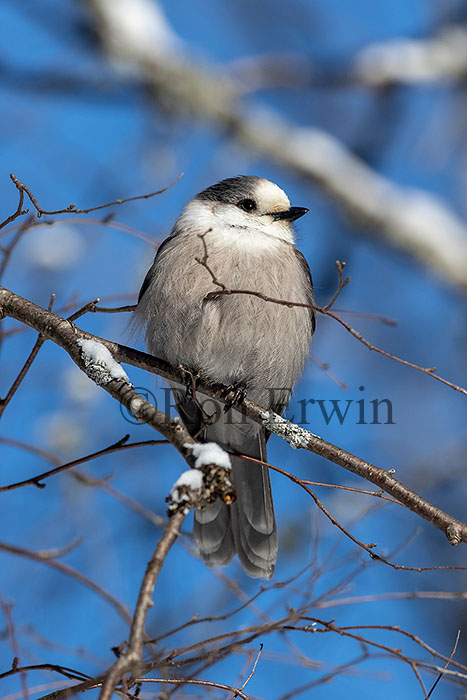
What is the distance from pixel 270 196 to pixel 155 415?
1.99 meters

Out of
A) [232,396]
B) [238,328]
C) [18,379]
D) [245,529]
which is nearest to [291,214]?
[238,328]

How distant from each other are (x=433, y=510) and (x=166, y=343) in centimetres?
138

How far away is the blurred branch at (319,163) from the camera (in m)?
5.98

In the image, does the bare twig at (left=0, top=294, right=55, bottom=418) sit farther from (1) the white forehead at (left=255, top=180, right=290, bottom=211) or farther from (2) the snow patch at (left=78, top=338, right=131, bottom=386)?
(1) the white forehead at (left=255, top=180, right=290, bottom=211)

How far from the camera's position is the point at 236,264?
298 centimetres

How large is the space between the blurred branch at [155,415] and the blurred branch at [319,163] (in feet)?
13.2

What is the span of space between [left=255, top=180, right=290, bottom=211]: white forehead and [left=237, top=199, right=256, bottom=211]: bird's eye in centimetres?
3

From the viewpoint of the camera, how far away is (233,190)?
138 inches

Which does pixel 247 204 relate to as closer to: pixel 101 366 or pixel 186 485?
pixel 101 366

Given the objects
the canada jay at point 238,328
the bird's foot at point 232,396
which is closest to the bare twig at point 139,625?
the bird's foot at point 232,396

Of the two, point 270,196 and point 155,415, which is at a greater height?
point 270,196

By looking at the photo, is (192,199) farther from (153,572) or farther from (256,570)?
(153,572)

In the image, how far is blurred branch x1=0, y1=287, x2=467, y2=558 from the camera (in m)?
1.89

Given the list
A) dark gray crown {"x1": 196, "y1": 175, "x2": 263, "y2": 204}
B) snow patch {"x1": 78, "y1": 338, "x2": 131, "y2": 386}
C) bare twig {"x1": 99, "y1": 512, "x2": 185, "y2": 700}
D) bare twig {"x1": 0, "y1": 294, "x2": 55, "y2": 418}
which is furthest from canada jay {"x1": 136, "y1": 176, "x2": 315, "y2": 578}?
bare twig {"x1": 99, "y1": 512, "x2": 185, "y2": 700}
